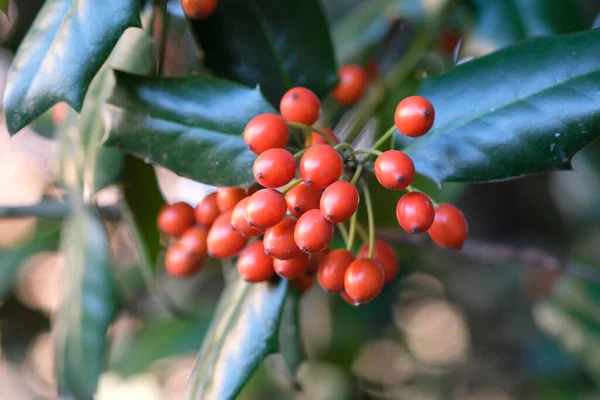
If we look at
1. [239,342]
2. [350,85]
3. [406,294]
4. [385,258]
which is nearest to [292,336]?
[239,342]

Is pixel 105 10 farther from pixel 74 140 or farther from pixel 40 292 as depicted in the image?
pixel 40 292

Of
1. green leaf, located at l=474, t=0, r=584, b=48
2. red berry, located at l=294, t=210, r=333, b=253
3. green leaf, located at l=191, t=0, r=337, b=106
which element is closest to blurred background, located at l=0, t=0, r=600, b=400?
green leaf, located at l=474, t=0, r=584, b=48

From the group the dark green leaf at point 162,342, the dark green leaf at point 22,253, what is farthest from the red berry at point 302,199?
the dark green leaf at point 22,253

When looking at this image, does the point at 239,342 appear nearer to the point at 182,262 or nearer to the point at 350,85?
the point at 182,262

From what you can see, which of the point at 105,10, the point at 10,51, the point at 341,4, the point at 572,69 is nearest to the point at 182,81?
the point at 105,10

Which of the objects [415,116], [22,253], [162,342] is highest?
[415,116]

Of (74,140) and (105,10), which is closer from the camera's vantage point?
(105,10)
